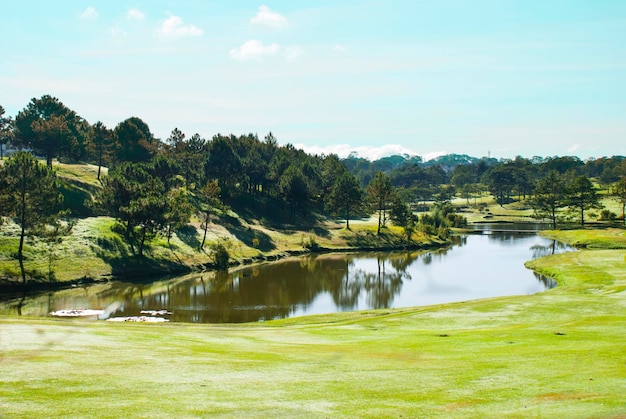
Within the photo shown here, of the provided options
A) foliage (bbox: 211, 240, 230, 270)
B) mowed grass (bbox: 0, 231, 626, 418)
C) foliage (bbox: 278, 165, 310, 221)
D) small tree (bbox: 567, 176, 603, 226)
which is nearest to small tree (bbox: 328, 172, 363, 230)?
foliage (bbox: 278, 165, 310, 221)

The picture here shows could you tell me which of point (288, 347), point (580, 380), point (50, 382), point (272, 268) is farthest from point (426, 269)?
point (50, 382)

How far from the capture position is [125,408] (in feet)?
47.0

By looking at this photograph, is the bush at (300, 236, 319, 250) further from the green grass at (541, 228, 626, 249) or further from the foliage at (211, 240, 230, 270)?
the green grass at (541, 228, 626, 249)

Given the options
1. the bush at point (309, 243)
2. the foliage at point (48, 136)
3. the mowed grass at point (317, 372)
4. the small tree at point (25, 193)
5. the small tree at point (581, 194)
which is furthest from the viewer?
the small tree at point (581, 194)

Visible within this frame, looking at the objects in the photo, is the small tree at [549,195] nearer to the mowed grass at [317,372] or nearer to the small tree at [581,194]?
the small tree at [581,194]

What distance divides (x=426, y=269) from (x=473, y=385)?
66.2 m

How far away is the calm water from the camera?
170 ft

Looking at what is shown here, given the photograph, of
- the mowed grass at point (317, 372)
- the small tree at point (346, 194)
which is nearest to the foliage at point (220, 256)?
the small tree at point (346, 194)

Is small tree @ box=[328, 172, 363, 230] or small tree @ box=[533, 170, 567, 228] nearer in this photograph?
small tree @ box=[328, 172, 363, 230]

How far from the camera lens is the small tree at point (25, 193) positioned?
2419 inches

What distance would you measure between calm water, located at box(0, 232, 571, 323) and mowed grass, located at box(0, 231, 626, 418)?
21.6m

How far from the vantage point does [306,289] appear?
64.3 metres

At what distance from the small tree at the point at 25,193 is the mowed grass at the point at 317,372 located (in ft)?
122

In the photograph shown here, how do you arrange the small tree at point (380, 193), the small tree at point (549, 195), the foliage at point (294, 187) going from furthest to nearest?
the small tree at point (549, 195) < the foliage at point (294, 187) < the small tree at point (380, 193)
